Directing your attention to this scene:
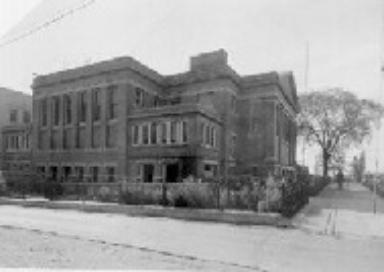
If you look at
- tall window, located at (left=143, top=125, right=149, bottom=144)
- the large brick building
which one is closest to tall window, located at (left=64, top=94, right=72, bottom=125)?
the large brick building

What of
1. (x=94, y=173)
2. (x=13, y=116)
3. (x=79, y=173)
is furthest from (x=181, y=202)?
(x=13, y=116)

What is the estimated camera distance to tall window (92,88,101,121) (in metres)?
33.1

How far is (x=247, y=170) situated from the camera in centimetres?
3538

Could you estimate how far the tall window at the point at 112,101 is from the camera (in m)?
32.0

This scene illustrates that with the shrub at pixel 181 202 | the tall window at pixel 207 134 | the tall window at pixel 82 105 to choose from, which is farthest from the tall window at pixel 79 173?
the shrub at pixel 181 202

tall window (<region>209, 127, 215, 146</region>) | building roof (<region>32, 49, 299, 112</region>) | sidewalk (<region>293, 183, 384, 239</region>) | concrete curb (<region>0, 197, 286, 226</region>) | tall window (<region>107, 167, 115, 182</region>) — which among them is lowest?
sidewalk (<region>293, 183, 384, 239</region>)

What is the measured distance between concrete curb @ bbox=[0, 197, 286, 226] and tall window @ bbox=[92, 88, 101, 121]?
12.7 metres

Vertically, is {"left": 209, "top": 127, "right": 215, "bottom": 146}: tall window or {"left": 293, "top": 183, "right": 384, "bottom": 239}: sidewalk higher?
{"left": 209, "top": 127, "right": 215, "bottom": 146}: tall window

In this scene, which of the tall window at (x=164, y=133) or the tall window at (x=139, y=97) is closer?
the tall window at (x=164, y=133)

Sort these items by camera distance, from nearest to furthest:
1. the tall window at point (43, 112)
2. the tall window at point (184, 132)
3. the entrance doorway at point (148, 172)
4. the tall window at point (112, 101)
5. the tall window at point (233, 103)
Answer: the tall window at point (184, 132) → the entrance doorway at point (148, 172) → the tall window at point (112, 101) → the tall window at point (233, 103) → the tall window at point (43, 112)

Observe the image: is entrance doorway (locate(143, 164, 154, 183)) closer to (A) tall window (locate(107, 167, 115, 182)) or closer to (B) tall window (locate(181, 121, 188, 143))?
(A) tall window (locate(107, 167, 115, 182))

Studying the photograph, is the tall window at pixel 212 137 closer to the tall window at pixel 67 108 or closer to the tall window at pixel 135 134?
the tall window at pixel 135 134

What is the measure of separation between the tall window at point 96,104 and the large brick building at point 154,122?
8 centimetres

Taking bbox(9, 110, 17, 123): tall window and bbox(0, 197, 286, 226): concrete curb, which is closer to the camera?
bbox(0, 197, 286, 226): concrete curb
